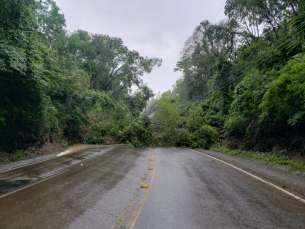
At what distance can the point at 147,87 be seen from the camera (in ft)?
141

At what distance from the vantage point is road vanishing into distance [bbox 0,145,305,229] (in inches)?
152

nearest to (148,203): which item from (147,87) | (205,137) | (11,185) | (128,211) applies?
(128,211)

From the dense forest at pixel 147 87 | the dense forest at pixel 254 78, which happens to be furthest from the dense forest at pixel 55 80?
the dense forest at pixel 254 78

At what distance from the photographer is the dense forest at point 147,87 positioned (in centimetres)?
1044

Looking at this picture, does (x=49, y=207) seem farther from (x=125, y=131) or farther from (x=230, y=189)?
(x=125, y=131)

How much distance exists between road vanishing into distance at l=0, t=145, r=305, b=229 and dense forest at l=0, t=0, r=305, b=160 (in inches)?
207

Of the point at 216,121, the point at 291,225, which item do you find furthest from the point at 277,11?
the point at 291,225

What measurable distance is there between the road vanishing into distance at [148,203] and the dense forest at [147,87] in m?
5.27

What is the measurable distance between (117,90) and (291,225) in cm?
4005

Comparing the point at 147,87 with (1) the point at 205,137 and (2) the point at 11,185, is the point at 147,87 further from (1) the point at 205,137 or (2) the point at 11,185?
(2) the point at 11,185

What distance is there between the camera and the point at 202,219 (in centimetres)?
393

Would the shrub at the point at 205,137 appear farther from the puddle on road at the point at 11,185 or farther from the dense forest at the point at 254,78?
the puddle on road at the point at 11,185

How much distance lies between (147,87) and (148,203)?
38.8 m

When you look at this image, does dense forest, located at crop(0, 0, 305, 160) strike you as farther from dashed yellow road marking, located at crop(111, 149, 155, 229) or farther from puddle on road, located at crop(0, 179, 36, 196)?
dashed yellow road marking, located at crop(111, 149, 155, 229)
